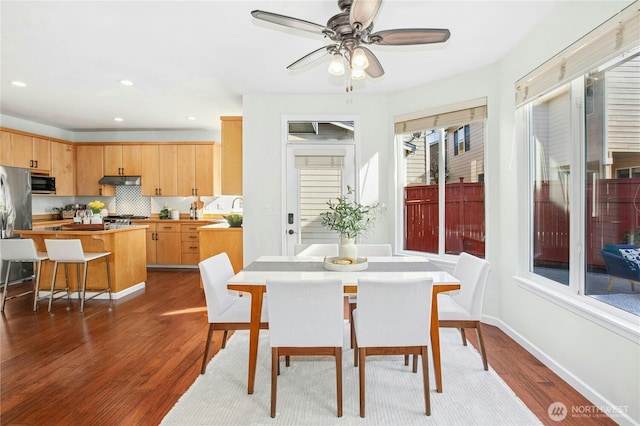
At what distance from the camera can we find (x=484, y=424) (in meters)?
1.90

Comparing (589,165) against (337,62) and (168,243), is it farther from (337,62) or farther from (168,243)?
(168,243)

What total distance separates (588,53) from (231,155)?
3.92m

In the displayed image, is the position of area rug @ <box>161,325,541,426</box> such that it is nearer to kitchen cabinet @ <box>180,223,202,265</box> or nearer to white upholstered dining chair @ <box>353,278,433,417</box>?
white upholstered dining chair @ <box>353,278,433,417</box>

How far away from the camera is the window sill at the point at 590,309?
6.14 feet

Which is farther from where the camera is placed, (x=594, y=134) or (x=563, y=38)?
(x=563, y=38)

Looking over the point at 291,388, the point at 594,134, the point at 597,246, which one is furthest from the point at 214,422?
the point at 594,134

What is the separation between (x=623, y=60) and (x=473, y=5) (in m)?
0.97

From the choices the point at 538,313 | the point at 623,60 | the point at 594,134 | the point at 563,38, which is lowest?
the point at 538,313

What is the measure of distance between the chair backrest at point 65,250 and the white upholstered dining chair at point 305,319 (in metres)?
3.12

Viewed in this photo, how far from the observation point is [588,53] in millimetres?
2145

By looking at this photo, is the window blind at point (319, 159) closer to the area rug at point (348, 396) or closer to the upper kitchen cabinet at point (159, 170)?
the area rug at point (348, 396)

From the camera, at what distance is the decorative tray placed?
2484mm

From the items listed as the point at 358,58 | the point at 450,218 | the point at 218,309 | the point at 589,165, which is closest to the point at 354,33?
the point at 358,58

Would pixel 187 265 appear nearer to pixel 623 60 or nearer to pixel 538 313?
pixel 538 313
